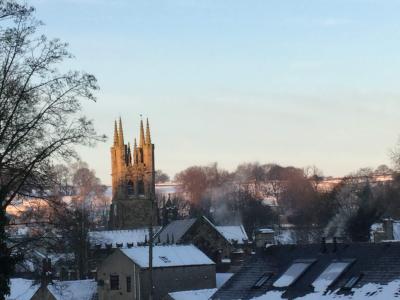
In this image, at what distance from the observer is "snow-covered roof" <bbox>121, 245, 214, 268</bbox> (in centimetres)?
4656

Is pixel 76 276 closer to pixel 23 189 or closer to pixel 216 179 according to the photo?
pixel 23 189

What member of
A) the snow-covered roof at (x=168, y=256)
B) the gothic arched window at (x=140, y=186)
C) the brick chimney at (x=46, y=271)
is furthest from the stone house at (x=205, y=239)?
the brick chimney at (x=46, y=271)

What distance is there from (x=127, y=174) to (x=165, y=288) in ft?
162

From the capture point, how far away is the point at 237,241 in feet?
254

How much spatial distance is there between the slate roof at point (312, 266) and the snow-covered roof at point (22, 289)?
1844 cm

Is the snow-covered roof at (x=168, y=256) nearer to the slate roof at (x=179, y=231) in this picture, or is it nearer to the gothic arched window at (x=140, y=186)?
the slate roof at (x=179, y=231)

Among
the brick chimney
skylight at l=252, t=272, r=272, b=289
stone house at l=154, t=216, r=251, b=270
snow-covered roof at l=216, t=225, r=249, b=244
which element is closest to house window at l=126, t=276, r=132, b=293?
the brick chimney

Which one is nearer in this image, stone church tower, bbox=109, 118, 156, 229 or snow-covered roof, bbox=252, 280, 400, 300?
snow-covered roof, bbox=252, 280, 400, 300

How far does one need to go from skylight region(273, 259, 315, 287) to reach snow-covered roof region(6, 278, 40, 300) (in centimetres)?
2093

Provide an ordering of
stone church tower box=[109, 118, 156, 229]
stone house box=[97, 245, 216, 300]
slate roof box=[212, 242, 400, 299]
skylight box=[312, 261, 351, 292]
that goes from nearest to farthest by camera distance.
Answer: slate roof box=[212, 242, 400, 299] < skylight box=[312, 261, 351, 292] < stone house box=[97, 245, 216, 300] < stone church tower box=[109, 118, 156, 229]

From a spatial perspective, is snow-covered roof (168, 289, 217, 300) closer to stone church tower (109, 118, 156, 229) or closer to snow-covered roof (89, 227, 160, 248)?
snow-covered roof (89, 227, 160, 248)

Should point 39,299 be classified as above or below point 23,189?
below

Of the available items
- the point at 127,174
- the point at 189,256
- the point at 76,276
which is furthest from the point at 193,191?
the point at 189,256

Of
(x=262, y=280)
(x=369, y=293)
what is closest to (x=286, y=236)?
(x=262, y=280)
